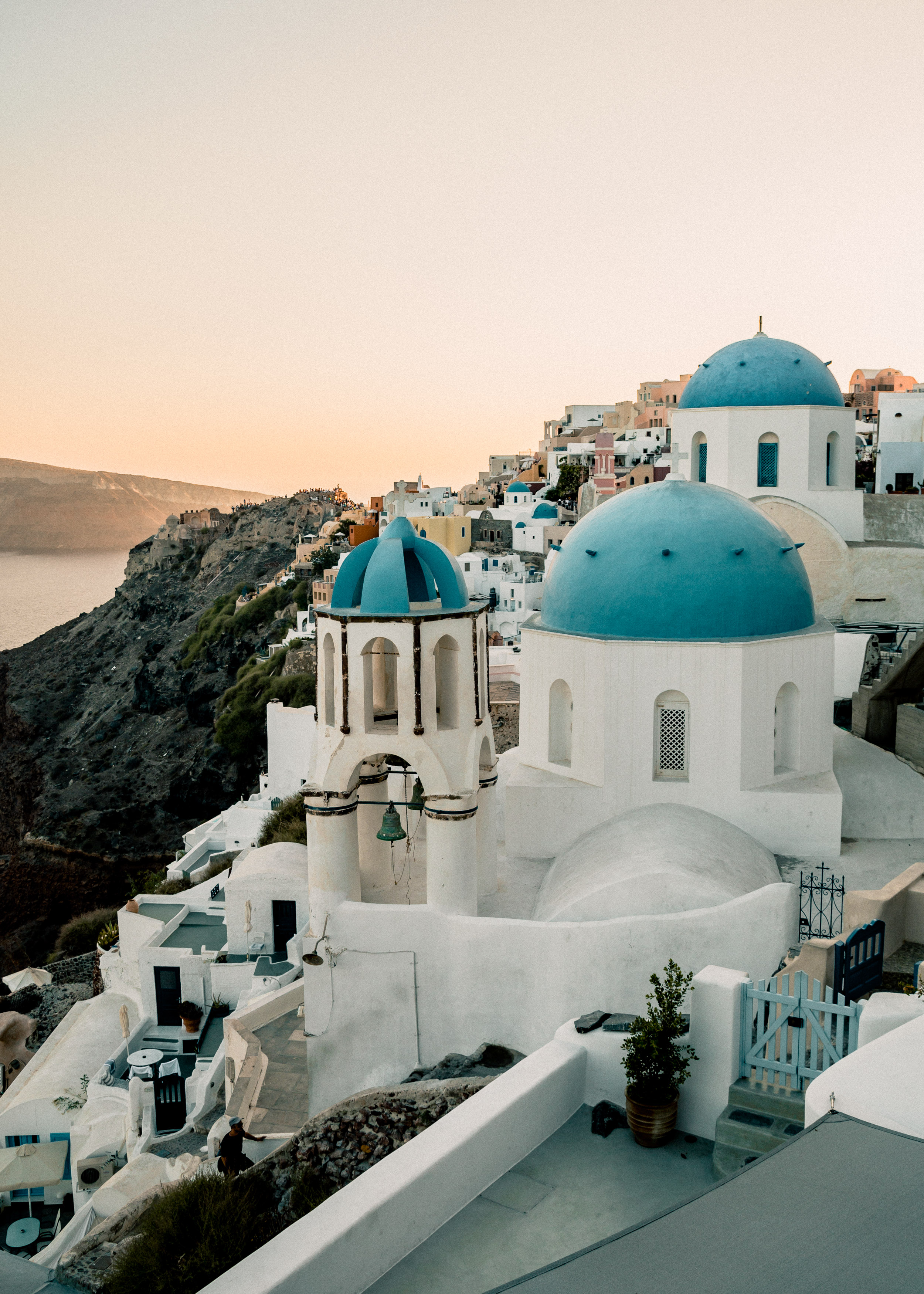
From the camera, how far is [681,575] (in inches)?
477

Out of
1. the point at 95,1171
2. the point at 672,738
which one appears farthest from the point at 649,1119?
the point at 95,1171

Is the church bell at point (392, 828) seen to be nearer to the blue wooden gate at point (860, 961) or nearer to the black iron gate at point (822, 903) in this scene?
the black iron gate at point (822, 903)

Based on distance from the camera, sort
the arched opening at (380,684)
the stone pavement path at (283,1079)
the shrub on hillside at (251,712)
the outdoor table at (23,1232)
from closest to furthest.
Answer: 1. the arched opening at (380,684)
2. the stone pavement path at (283,1079)
3. the outdoor table at (23,1232)
4. the shrub on hillside at (251,712)

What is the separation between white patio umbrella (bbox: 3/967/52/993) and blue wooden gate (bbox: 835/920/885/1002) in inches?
1113

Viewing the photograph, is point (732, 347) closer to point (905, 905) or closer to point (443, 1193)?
point (905, 905)

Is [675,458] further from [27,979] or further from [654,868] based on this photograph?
[27,979]

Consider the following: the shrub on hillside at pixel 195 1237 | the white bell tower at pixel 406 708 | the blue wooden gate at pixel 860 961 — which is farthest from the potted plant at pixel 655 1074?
the white bell tower at pixel 406 708

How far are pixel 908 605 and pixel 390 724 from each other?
41.7 ft

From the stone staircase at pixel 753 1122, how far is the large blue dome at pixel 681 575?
20.4 feet

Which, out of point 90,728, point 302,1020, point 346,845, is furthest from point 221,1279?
point 90,728

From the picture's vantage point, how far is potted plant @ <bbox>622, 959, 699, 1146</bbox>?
20.4 ft

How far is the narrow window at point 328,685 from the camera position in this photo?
1091 cm

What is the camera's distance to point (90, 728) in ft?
231

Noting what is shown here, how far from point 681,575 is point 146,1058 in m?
12.5
